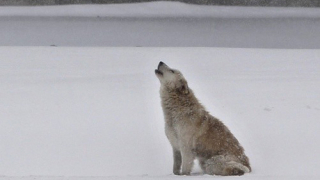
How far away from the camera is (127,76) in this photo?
1084 centimetres

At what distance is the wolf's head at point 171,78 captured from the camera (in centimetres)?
678

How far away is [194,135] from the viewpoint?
6.58 meters

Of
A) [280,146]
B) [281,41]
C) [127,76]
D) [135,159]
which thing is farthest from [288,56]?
[135,159]

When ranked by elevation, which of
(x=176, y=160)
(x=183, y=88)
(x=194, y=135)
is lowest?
(x=176, y=160)

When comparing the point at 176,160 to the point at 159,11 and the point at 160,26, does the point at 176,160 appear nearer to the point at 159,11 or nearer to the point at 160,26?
the point at 160,26

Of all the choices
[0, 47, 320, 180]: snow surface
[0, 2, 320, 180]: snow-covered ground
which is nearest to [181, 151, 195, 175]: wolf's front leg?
[0, 2, 320, 180]: snow-covered ground

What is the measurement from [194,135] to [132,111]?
98.7 inches

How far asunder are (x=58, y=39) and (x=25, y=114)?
19.2 ft

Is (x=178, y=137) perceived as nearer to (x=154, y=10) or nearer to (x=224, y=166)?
(x=224, y=166)

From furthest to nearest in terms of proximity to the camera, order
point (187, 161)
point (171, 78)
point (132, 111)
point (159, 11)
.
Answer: point (159, 11) < point (132, 111) < point (171, 78) < point (187, 161)

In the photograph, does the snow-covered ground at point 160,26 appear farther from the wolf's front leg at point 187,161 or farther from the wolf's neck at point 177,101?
the wolf's front leg at point 187,161

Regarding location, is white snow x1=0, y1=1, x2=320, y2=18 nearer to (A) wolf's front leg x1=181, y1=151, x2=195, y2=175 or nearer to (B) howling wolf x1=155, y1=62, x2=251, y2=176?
(B) howling wolf x1=155, y1=62, x2=251, y2=176

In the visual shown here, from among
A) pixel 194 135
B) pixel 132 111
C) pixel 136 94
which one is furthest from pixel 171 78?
pixel 136 94

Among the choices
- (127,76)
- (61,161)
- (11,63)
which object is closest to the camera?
(61,161)
